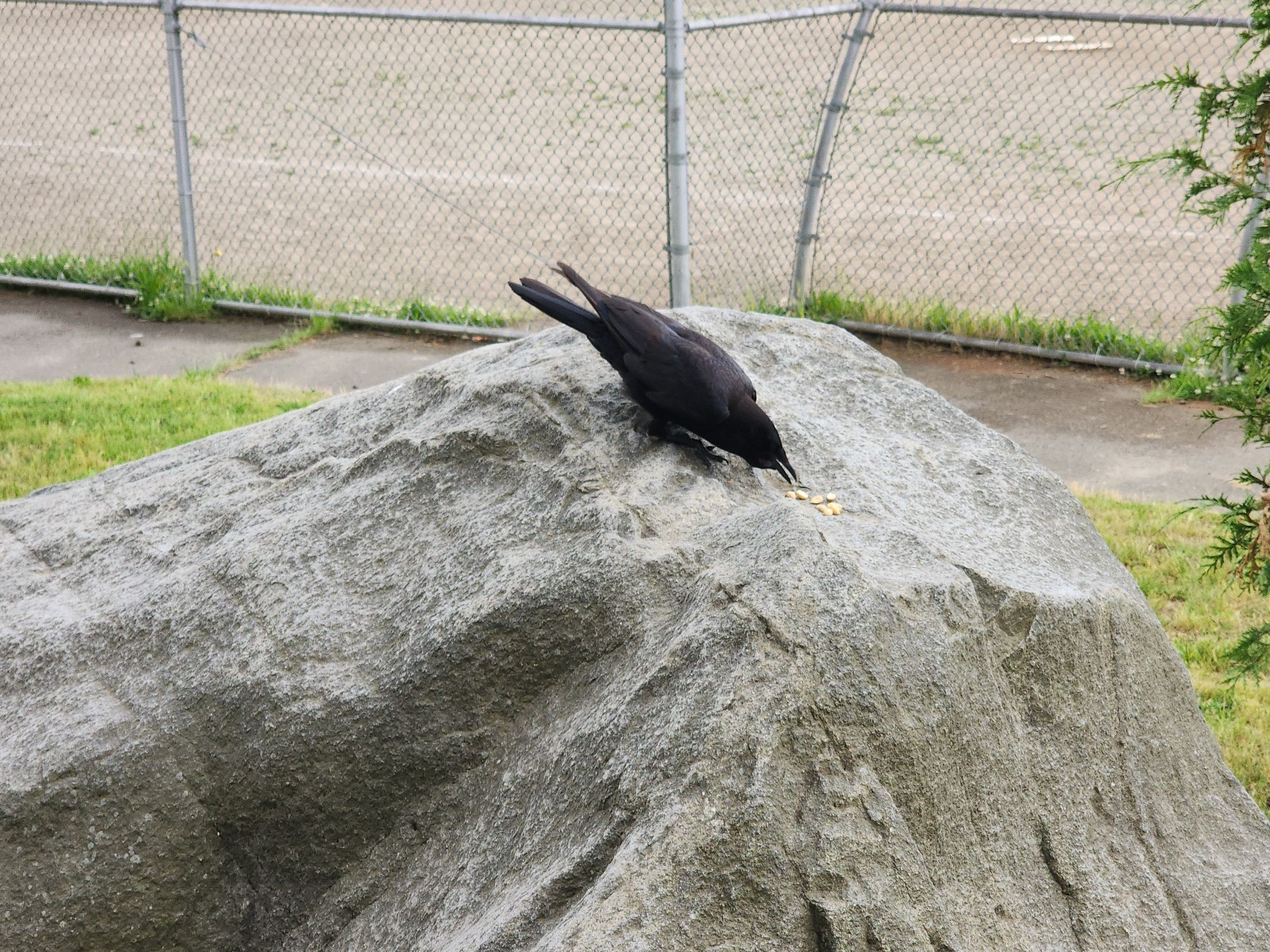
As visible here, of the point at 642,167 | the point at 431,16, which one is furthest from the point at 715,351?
the point at 642,167

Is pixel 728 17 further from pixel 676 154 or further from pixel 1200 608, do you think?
pixel 1200 608

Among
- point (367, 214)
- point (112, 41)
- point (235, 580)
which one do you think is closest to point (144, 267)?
point (367, 214)

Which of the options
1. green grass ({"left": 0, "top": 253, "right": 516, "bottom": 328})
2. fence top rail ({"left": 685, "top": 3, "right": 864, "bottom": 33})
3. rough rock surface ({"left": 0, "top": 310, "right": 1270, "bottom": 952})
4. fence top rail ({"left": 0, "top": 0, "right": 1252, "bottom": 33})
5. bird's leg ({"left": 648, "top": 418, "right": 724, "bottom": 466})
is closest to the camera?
rough rock surface ({"left": 0, "top": 310, "right": 1270, "bottom": 952})

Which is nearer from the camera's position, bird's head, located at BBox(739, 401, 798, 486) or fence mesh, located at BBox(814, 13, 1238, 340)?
bird's head, located at BBox(739, 401, 798, 486)

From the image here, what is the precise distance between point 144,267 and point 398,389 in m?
6.05

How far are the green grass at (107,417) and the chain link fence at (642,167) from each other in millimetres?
1931

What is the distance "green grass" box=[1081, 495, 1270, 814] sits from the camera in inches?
175

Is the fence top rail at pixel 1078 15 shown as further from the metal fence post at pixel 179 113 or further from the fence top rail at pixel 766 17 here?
the metal fence post at pixel 179 113

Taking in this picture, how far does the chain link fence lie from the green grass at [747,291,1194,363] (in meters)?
0.04

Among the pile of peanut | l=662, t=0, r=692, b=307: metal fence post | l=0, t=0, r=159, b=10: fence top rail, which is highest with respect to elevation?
l=0, t=0, r=159, b=10: fence top rail

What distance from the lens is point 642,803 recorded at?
2398 mm

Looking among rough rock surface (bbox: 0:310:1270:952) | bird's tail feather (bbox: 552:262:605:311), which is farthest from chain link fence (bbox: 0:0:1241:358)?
rough rock surface (bbox: 0:310:1270:952)

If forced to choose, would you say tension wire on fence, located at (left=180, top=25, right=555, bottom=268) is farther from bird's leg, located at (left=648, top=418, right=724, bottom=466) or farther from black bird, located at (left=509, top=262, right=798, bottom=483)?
bird's leg, located at (left=648, top=418, right=724, bottom=466)

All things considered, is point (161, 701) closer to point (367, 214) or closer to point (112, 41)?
point (367, 214)
